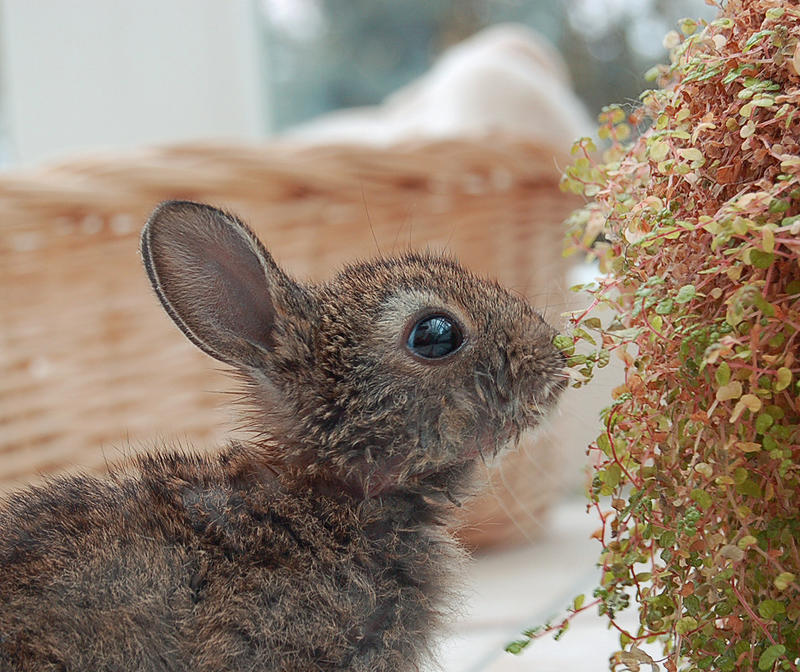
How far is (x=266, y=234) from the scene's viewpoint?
1719mm

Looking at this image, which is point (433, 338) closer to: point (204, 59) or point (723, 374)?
point (723, 374)

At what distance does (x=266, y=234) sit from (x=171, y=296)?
0.77 metres

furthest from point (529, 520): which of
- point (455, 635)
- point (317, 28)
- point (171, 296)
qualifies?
point (317, 28)

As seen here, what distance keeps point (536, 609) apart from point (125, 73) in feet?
8.20

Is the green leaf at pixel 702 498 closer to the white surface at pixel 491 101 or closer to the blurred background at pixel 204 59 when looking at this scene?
the white surface at pixel 491 101

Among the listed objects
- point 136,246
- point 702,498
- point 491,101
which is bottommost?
point 702,498

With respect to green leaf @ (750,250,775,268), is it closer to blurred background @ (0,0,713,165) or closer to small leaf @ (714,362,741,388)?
small leaf @ (714,362,741,388)

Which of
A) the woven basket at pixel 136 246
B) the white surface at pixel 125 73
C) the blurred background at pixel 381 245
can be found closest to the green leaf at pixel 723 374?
the blurred background at pixel 381 245

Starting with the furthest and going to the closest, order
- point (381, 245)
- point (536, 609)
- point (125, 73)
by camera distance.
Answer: point (125, 73)
point (381, 245)
point (536, 609)

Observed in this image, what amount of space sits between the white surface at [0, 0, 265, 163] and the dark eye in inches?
89.8

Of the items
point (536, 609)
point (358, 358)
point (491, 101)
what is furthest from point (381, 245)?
point (491, 101)

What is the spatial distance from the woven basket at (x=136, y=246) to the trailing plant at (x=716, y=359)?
0.62 m

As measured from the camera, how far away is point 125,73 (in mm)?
3285

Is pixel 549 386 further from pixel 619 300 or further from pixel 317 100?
pixel 317 100
